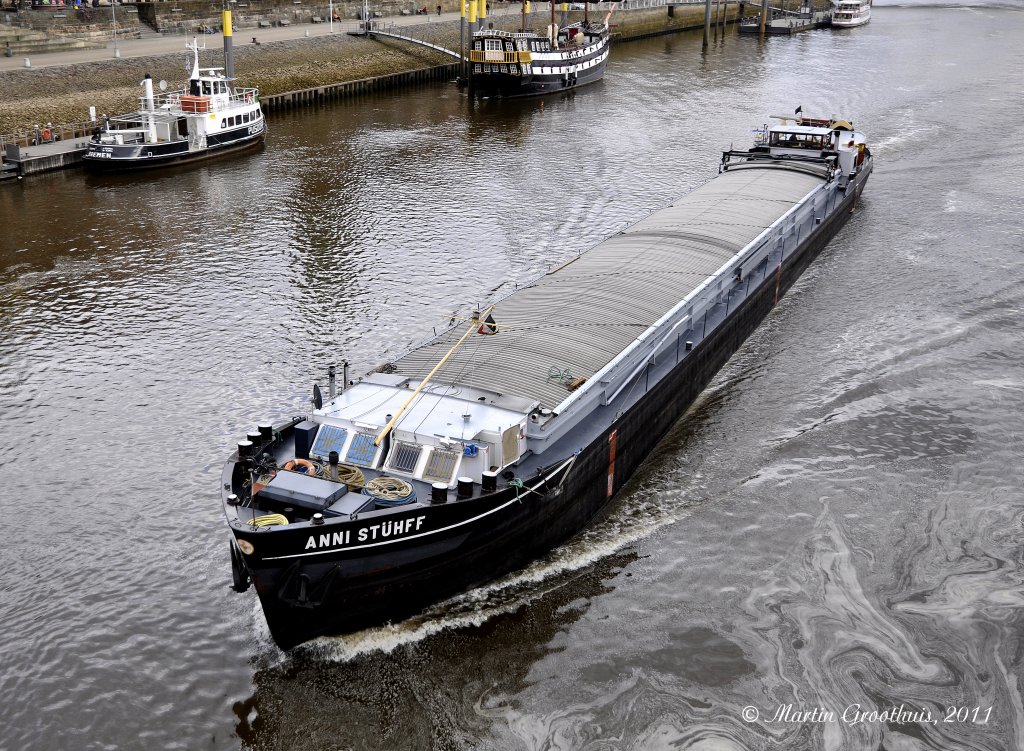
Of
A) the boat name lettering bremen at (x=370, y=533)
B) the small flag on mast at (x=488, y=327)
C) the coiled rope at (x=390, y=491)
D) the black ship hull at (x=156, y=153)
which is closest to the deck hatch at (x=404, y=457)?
the coiled rope at (x=390, y=491)

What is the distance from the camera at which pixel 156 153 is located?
189 feet

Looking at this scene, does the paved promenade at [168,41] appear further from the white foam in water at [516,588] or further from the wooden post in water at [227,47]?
the white foam in water at [516,588]

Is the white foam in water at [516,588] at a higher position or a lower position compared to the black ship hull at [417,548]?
lower

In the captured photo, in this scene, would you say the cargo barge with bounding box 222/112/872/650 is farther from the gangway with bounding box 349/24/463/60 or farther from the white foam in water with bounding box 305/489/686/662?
the gangway with bounding box 349/24/463/60

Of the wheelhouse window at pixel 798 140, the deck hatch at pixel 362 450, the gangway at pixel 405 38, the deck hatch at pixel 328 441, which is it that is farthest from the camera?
the gangway at pixel 405 38

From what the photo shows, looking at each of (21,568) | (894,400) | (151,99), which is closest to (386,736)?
(21,568)

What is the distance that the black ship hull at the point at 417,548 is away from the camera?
18984mm

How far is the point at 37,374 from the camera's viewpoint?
32969 millimetres

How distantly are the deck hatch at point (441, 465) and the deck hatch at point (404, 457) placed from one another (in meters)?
0.31

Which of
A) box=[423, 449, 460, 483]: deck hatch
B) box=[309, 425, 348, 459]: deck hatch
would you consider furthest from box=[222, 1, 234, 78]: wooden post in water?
box=[423, 449, 460, 483]: deck hatch

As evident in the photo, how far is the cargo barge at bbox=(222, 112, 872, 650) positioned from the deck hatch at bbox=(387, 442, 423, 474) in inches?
1.1

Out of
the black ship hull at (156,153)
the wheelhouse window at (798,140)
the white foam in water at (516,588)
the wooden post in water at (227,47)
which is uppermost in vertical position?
the wooden post in water at (227,47)

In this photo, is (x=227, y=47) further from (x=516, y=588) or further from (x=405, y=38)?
(x=516, y=588)

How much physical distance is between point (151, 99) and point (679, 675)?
51.3 meters
